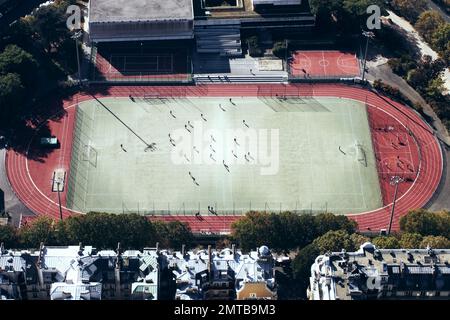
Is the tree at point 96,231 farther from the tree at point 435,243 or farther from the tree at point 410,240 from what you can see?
the tree at point 435,243

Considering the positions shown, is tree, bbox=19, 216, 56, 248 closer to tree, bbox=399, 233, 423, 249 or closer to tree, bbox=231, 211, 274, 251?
tree, bbox=231, 211, 274, 251

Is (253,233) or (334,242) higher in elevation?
(253,233)

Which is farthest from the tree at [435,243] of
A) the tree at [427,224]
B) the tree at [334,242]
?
the tree at [334,242]

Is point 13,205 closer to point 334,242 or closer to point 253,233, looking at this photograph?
point 253,233

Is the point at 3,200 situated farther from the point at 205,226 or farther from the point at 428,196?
the point at 428,196

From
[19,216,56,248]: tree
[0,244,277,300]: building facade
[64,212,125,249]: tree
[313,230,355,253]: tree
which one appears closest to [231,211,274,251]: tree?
[313,230,355,253]: tree

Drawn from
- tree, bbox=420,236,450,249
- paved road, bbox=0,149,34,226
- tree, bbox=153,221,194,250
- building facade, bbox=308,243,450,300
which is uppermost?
paved road, bbox=0,149,34,226

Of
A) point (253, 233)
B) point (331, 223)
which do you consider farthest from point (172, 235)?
point (331, 223)

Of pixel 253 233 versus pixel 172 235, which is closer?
pixel 172 235
